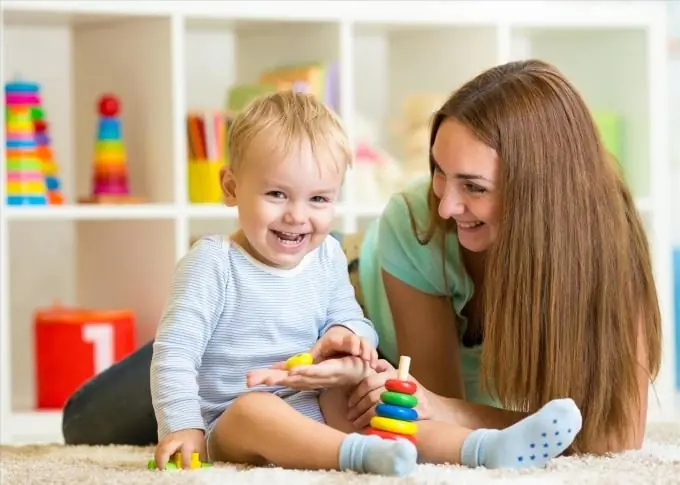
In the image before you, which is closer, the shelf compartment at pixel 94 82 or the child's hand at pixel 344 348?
the child's hand at pixel 344 348

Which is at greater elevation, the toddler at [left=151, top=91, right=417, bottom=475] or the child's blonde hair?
the child's blonde hair

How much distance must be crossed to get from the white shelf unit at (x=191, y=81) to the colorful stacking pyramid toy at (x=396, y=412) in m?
1.25

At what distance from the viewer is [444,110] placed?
1.69 metres

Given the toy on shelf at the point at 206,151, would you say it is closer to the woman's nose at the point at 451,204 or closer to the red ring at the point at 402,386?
the woman's nose at the point at 451,204

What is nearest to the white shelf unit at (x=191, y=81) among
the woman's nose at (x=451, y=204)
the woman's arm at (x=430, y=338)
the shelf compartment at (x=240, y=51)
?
the shelf compartment at (x=240, y=51)

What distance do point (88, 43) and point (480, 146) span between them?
5.07 ft

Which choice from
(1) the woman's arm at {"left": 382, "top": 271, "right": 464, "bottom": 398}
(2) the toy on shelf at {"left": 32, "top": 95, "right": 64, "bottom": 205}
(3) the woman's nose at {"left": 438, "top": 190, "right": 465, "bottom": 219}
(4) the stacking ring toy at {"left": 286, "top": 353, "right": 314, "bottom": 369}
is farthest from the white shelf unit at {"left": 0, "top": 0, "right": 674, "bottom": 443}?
(4) the stacking ring toy at {"left": 286, "top": 353, "right": 314, "bottom": 369}

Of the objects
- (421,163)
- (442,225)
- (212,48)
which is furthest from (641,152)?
(442,225)

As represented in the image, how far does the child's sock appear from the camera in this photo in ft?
4.46

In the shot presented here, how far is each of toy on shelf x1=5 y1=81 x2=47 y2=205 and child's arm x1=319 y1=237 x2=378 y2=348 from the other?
41.7 inches

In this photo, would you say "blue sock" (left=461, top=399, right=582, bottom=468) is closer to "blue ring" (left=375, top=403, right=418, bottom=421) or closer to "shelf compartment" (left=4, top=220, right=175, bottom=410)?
"blue ring" (left=375, top=403, right=418, bottom=421)

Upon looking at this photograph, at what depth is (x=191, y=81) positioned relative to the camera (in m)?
3.09

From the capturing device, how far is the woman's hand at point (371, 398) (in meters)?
1.61

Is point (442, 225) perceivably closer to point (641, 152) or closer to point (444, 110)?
point (444, 110)
